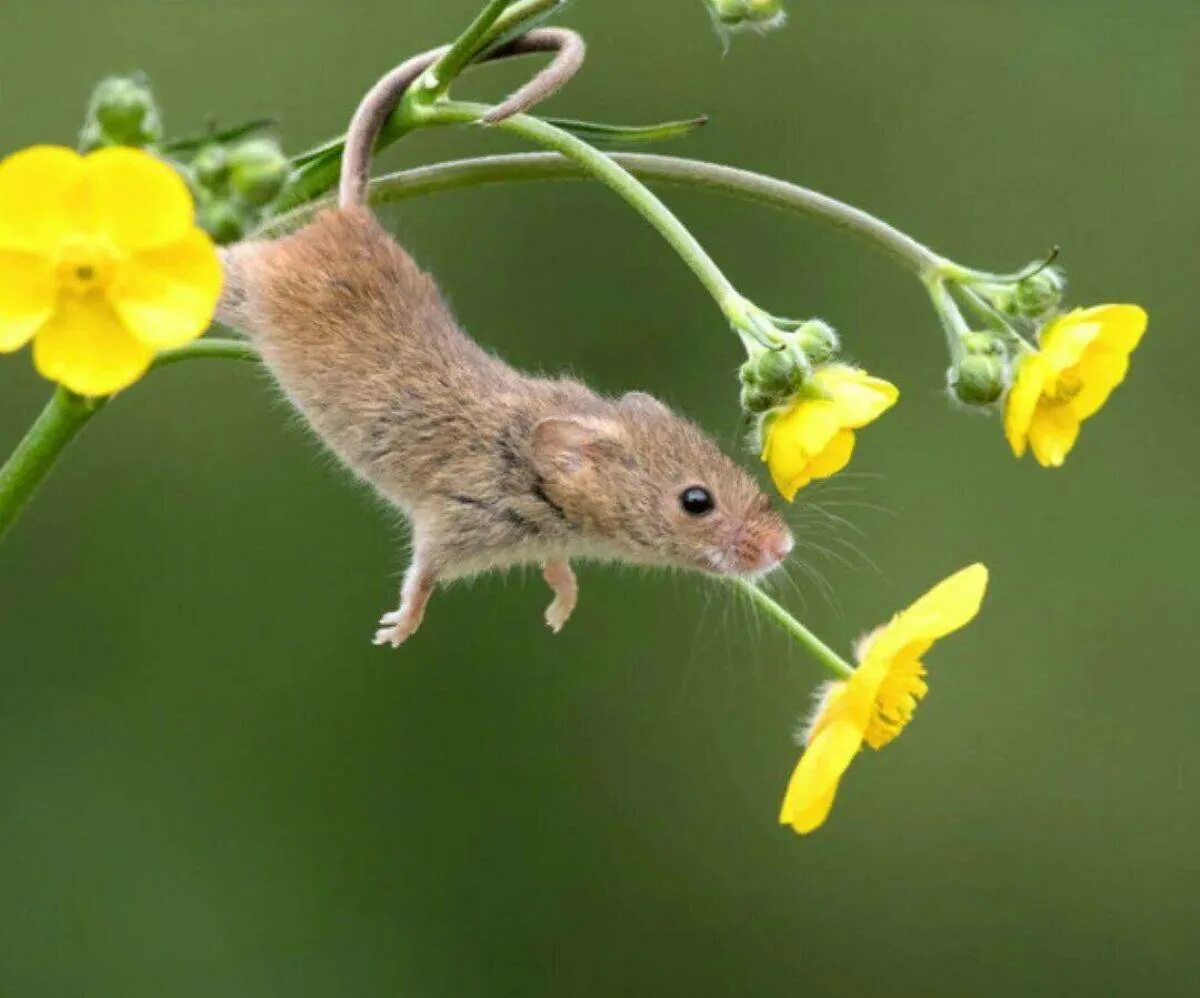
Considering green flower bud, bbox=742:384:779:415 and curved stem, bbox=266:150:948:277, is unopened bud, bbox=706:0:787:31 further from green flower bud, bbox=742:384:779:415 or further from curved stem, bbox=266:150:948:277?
green flower bud, bbox=742:384:779:415

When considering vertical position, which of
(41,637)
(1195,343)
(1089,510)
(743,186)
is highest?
(1195,343)

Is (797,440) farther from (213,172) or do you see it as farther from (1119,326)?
(213,172)

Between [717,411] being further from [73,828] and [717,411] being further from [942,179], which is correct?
[73,828]

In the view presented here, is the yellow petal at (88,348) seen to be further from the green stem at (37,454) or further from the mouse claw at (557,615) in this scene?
the mouse claw at (557,615)

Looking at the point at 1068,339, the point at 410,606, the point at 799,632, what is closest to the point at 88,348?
the point at 410,606

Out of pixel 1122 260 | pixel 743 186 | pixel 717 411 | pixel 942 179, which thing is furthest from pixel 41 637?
pixel 743 186

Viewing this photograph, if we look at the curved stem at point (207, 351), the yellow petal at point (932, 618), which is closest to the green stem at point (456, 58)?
the curved stem at point (207, 351)
